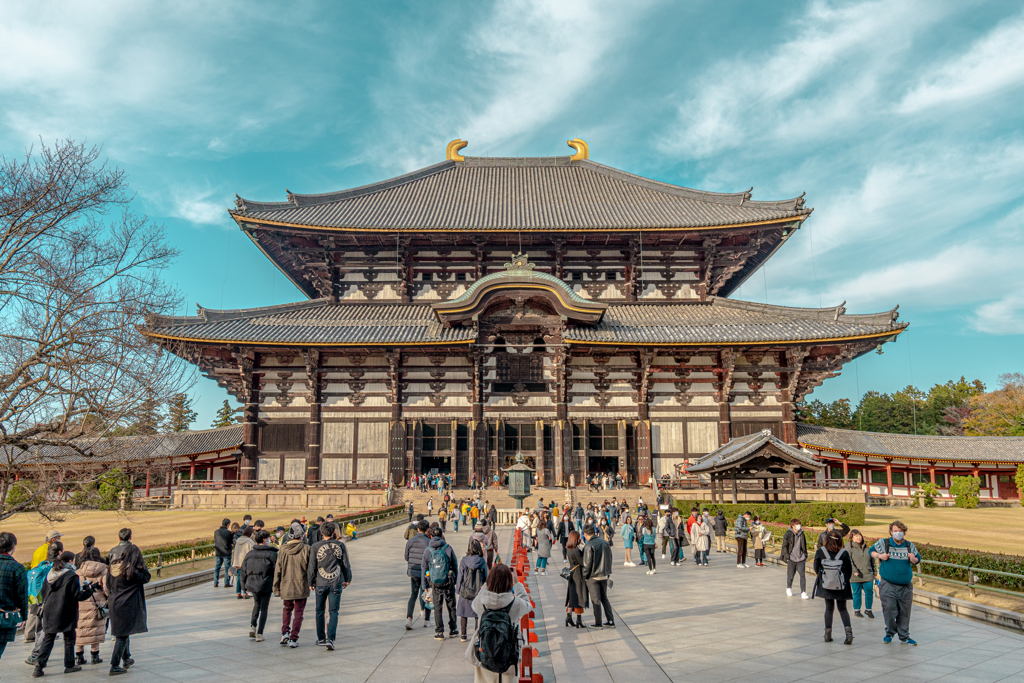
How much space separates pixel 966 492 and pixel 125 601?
4504 cm

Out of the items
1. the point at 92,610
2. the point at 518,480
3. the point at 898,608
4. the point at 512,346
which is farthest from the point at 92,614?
the point at 512,346

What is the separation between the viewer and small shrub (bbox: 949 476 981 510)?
39.0 metres

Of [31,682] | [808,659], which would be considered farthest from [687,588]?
[31,682]

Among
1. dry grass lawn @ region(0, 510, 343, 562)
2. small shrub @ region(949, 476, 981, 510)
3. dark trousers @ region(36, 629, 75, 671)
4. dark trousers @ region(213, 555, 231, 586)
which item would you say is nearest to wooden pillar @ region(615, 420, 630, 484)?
dry grass lawn @ region(0, 510, 343, 562)

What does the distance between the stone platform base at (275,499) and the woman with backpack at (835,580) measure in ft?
84.2

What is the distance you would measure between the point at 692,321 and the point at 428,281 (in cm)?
1627

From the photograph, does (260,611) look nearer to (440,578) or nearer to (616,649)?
(440,578)

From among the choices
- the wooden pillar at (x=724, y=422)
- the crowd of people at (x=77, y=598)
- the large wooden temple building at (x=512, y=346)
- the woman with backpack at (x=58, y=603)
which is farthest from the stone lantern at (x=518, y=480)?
the woman with backpack at (x=58, y=603)

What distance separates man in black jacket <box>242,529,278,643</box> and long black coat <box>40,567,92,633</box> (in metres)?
2.23

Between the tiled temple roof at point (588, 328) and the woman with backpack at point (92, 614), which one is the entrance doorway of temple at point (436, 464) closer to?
the tiled temple roof at point (588, 328)

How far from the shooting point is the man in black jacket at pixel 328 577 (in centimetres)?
975

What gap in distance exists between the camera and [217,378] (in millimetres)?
37344

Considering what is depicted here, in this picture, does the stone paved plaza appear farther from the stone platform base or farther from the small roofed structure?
the stone platform base

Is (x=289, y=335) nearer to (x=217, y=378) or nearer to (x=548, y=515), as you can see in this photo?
(x=217, y=378)
